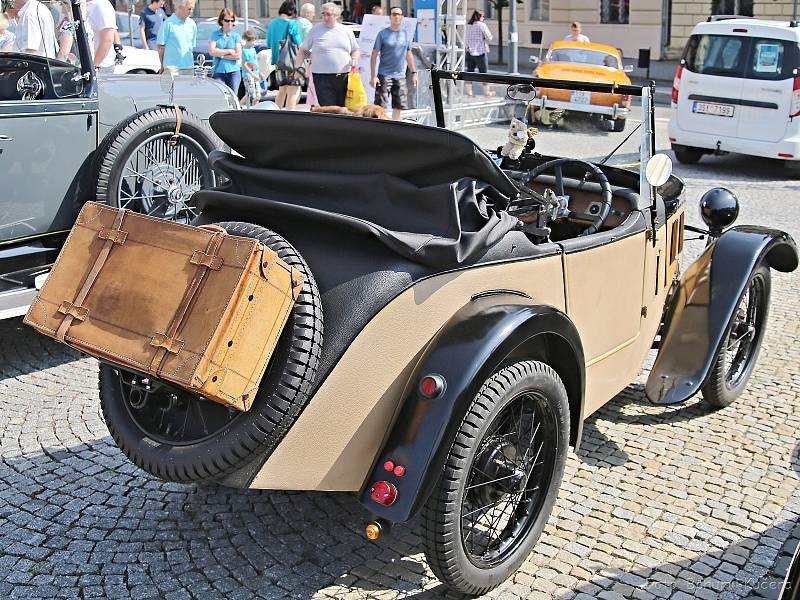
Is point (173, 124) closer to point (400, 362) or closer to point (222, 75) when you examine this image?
point (400, 362)

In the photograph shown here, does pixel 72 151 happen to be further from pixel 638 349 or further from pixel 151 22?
pixel 151 22

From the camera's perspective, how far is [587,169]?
4648 millimetres

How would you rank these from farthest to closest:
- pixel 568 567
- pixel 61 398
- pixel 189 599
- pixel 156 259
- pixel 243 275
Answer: pixel 61 398 < pixel 568 567 < pixel 189 599 < pixel 156 259 < pixel 243 275

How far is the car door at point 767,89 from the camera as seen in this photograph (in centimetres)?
1144

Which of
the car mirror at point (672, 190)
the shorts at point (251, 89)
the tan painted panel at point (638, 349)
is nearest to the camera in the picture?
the tan painted panel at point (638, 349)

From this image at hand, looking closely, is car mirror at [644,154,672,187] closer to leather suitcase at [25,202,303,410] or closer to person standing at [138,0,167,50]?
leather suitcase at [25,202,303,410]

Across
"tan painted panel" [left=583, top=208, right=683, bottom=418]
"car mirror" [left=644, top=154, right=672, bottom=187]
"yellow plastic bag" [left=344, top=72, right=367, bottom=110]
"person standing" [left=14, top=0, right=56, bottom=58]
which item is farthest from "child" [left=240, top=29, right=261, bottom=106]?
"car mirror" [left=644, top=154, right=672, bottom=187]

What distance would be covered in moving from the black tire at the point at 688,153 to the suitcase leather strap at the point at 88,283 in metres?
10.8

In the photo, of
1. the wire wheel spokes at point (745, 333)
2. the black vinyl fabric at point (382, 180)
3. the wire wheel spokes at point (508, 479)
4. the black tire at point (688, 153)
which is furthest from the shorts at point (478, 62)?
the wire wheel spokes at point (508, 479)

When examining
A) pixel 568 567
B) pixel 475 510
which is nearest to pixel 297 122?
pixel 475 510

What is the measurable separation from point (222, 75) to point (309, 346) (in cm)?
1119

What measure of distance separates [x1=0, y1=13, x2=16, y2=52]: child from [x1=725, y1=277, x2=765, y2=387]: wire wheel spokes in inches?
180

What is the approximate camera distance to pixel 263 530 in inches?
142

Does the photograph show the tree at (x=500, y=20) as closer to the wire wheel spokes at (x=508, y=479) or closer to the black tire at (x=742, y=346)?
the black tire at (x=742, y=346)
